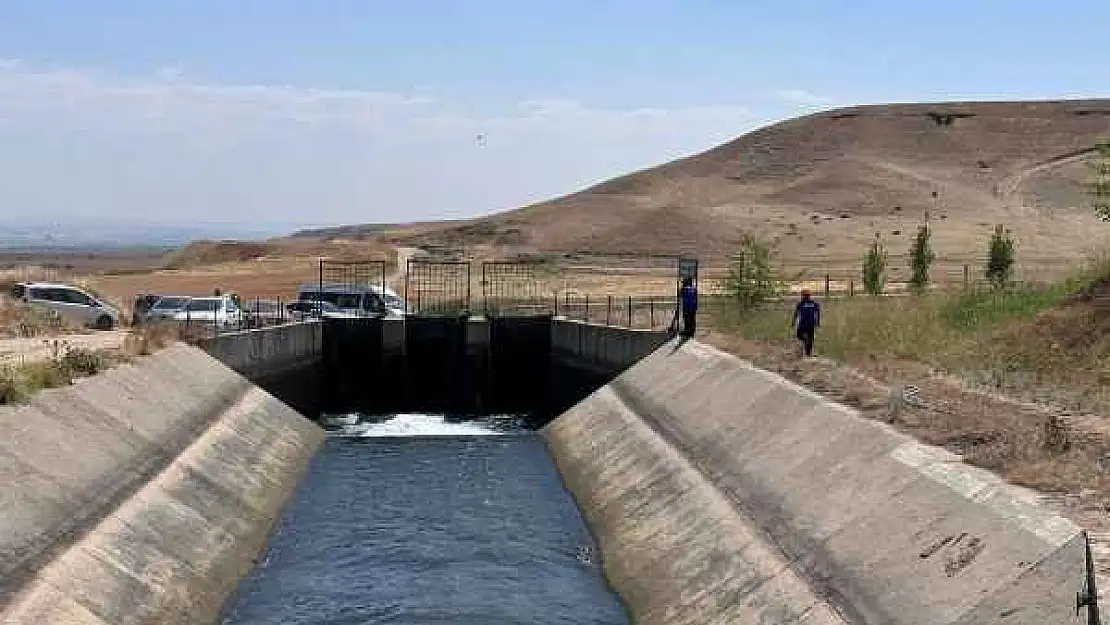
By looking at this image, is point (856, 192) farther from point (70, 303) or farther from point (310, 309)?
Result: point (70, 303)

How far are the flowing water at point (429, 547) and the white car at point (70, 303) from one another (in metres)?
12.3

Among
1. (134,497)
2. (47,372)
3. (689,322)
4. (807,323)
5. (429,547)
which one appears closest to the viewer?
(134,497)

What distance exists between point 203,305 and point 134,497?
82.5 ft

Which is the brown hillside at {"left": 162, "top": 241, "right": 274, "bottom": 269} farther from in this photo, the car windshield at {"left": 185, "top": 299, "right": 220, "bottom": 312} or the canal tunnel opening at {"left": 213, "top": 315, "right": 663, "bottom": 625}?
the car windshield at {"left": 185, "top": 299, "right": 220, "bottom": 312}

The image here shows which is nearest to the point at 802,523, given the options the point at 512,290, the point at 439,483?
the point at 439,483

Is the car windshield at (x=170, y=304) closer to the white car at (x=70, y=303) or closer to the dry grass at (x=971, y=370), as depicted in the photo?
the white car at (x=70, y=303)

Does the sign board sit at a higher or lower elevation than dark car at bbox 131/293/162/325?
higher

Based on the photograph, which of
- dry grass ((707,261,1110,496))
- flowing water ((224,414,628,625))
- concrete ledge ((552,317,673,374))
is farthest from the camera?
concrete ledge ((552,317,673,374))

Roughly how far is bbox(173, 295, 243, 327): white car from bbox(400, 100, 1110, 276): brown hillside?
65.1 m

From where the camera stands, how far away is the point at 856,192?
490ft

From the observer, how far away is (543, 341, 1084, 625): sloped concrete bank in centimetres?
1473

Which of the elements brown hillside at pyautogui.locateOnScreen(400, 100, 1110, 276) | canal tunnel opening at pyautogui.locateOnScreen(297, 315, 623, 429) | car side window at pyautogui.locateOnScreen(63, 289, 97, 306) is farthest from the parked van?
brown hillside at pyautogui.locateOnScreen(400, 100, 1110, 276)

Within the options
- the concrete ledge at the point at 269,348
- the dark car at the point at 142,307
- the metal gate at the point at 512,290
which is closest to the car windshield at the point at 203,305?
the dark car at the point at 142,307

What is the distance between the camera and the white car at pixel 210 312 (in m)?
47.4
